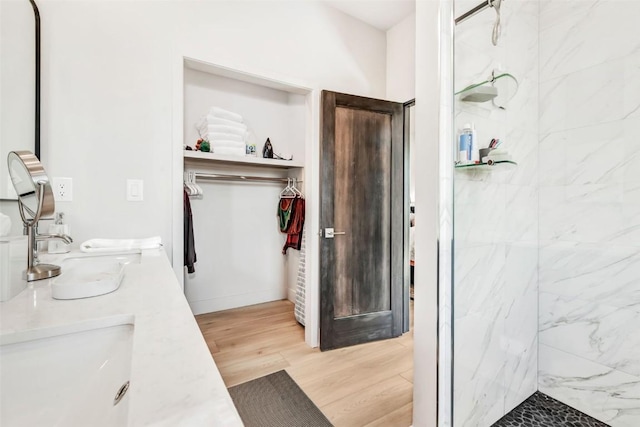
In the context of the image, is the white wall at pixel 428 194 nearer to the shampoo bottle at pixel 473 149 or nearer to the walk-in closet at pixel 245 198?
the shampoo bottle at pixel 473 149

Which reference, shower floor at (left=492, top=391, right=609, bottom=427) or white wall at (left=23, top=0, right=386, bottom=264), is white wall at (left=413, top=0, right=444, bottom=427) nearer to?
shower floor at (left=492, top=391, right=609, bottom=427)

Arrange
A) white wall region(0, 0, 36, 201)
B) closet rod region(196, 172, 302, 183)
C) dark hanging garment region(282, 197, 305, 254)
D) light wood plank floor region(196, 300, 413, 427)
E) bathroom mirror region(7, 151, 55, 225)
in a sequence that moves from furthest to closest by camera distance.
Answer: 1. dark hanging garment region(282, 197, 305, 254)
2. closet rod region(196, 172, 302, 183)
3. light wood plank floor region(196, 300, 413, 427)
4. white wall region(0, 0, 36, 201)
5. bathroom mirror region(7, 151, 55, 225)

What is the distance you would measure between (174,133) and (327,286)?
4.98 ft

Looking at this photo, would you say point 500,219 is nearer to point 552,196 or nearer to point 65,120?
point 552,196

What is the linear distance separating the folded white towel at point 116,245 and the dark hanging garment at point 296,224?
158 cm

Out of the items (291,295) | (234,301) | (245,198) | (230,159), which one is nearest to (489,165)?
(230,159)

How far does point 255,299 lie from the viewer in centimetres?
323

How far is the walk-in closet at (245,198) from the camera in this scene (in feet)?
9.25

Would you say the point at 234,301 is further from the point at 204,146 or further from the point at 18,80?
the point at 18,80

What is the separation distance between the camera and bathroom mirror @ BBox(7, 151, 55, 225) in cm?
79

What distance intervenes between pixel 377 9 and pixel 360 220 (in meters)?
1.83

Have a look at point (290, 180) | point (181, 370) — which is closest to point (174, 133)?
point (290, 180)

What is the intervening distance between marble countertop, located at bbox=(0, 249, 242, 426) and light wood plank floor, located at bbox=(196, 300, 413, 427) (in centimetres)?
130

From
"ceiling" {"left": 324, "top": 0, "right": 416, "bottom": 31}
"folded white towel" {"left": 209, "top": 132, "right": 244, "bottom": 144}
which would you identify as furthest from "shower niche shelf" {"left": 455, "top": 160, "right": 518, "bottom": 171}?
"folded white towel" {"left": 209, "top": 132, "right": 244, "bottom": 144}
